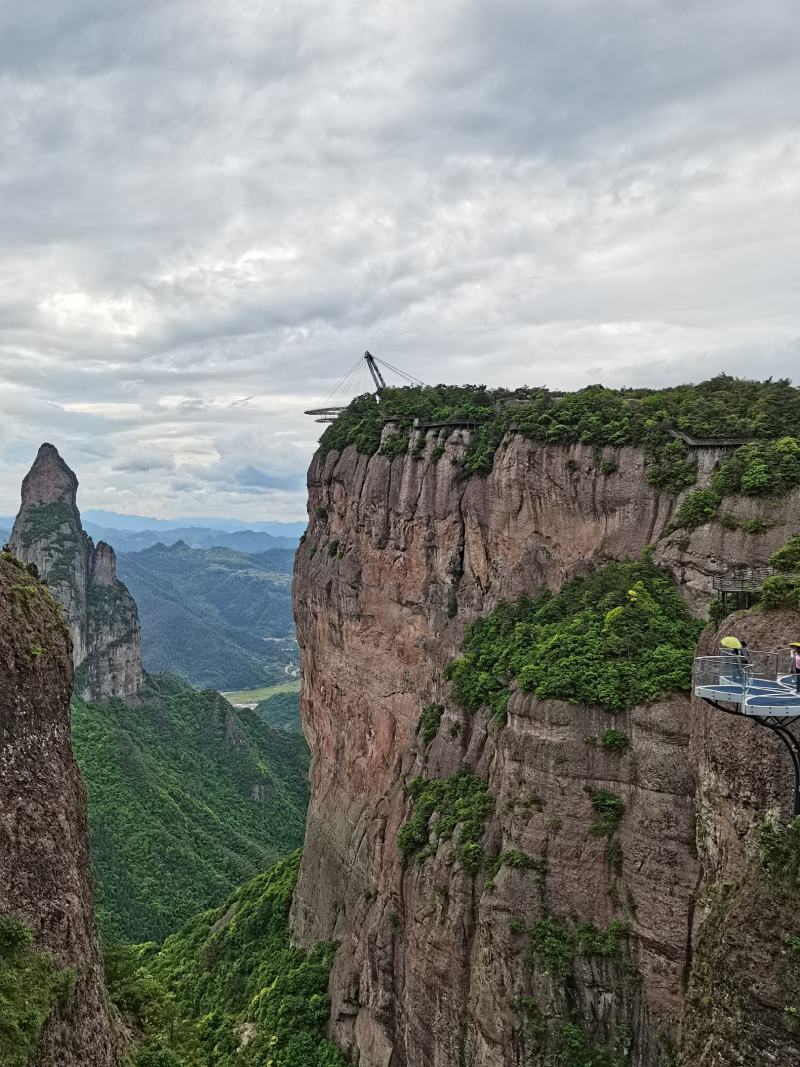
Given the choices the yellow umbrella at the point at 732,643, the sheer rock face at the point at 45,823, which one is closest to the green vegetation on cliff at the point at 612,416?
the yellow umbrella at the point at 732,643

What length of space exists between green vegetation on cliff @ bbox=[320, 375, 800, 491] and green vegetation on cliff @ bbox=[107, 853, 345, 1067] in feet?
82.1

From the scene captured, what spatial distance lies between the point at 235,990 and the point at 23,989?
3418cm

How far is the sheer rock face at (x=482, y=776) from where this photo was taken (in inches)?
867

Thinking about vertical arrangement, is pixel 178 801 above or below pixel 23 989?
below

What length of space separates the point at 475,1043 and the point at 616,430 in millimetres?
23367

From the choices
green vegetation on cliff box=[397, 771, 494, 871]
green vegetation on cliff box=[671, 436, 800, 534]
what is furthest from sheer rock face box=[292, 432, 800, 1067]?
green vegetation on cliff box=[671, 436, 800, 534]

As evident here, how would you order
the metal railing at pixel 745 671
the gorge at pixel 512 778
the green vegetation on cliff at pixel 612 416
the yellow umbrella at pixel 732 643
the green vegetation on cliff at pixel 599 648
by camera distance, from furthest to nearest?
the green vegetation on cliff at pixel 612 416
the green vegetation on cliff at pixel 599 648
the gorge at pixel 512 778
the yellow umbrella at pixel 732 643
the metal railing at pixel 745 671

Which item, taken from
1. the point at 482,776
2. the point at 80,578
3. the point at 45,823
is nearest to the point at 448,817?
the point at 482,776

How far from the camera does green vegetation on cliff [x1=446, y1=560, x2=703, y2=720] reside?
2447 centimetres

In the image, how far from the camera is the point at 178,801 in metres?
98.2

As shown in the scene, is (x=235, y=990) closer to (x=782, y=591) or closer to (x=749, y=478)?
(x=749, y=478)

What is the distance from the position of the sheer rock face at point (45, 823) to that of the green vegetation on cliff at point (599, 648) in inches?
580

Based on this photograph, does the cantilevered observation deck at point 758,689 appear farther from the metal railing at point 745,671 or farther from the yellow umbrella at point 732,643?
the yellow umbrella at point 732,643

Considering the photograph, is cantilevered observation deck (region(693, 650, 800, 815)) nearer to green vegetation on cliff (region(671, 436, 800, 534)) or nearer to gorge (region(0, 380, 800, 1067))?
gorge (region(0, 380, 800, 1067))
